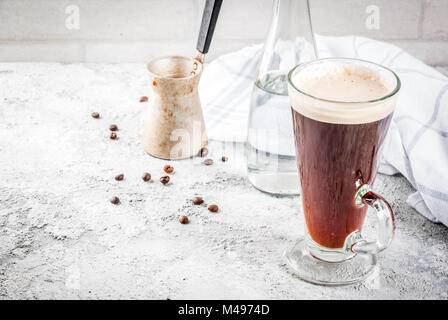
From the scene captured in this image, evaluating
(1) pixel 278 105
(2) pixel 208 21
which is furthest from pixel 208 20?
(1) pixel 278 105

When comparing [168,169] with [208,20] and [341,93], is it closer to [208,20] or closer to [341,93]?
[208,20]

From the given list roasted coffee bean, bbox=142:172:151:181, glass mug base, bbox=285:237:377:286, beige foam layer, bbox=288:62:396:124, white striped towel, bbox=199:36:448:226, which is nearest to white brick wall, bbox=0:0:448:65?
white striped towel, bbox=199:36:448:226

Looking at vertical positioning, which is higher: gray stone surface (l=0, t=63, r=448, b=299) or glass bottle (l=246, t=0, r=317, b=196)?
glass bottle (l=246, t=0, r=317, b=196)

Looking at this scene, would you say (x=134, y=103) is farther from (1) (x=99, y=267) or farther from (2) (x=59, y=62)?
(1) (x=99, y=267)

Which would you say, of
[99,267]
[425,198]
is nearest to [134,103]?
[99,267]

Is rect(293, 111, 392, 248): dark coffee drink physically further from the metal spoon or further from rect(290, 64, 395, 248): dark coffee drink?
the metal spoon

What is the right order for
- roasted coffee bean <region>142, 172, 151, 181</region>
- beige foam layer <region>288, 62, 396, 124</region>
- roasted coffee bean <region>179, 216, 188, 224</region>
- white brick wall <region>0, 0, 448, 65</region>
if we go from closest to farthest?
beige foam layer <region>288, 62, 396, 124</region>
roasted coffee bean <region>179, 216, 188, 224</region>
roasted coffee bean <region>142, 172, 151, 181</region>
white brick wall <region>0, 0, 448, 65</region>
